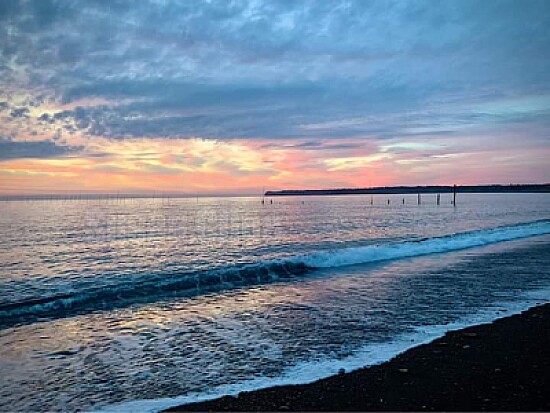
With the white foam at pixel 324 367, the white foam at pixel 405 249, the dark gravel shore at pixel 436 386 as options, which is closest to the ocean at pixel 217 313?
the white foam at pixel 324 367

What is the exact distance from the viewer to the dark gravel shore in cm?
604

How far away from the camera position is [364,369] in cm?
768

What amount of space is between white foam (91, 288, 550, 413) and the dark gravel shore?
277 millimetres

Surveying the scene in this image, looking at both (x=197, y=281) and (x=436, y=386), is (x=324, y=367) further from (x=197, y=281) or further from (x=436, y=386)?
(x=197, y=281)

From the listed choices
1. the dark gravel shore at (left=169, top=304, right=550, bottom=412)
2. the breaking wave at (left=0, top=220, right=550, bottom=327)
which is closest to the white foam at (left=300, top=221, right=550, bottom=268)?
the breaking wave at (left=0, top=220, right=550, bottom=327)

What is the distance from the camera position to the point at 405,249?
2783cm

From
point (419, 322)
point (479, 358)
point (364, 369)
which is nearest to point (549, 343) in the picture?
point (479, 358)

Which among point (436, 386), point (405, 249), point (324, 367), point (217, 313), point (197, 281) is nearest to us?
point (436, 386)

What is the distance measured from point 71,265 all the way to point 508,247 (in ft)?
91.0

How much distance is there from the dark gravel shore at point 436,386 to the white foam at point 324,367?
0.28 meters

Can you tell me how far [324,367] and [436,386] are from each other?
2105 mm

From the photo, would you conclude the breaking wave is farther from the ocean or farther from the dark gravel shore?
the dark gravel shore

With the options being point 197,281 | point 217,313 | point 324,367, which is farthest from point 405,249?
point 324,367

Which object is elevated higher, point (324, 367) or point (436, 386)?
point (436, 386)
